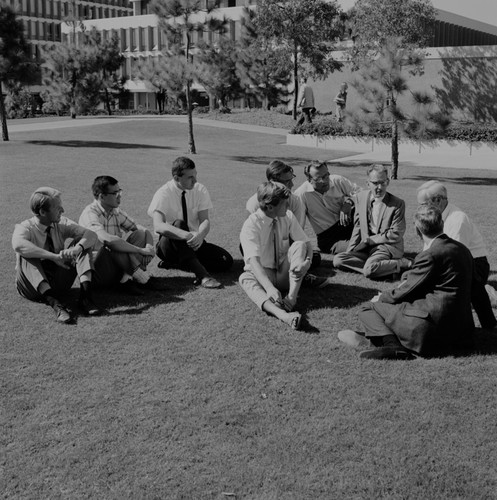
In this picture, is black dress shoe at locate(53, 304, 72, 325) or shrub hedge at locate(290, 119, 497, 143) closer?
black dress shoe at locate(53, 304, 72, 325)

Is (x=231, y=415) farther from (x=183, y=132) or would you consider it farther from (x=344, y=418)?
(x=183, y=132)

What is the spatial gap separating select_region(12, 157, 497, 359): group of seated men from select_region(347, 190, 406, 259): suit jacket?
0.01m

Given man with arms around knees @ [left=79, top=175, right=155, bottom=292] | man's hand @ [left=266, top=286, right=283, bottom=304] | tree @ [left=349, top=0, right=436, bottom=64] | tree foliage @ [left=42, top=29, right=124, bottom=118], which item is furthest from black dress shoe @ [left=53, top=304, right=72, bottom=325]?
tree foliage @ [left=42, top=29, right=124, bottom=118]

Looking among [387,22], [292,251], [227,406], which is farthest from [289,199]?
[387,22]

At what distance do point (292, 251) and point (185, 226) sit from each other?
5.50 feet

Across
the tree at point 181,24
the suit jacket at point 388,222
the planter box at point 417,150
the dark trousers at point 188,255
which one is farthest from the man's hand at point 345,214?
the tree at point 181,24

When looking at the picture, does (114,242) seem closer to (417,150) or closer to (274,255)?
(274,255)

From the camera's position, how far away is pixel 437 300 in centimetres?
525

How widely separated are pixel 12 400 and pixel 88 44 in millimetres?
46265

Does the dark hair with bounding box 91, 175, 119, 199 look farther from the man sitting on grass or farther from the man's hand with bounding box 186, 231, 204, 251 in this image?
the man sitting on grass

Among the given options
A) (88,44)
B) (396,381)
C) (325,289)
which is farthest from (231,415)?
(88,44)

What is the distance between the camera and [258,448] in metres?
4.12

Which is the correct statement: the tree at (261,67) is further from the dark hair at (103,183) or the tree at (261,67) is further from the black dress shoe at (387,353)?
the black dress shoe at (387,353)

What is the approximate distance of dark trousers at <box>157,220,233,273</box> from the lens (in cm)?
765
